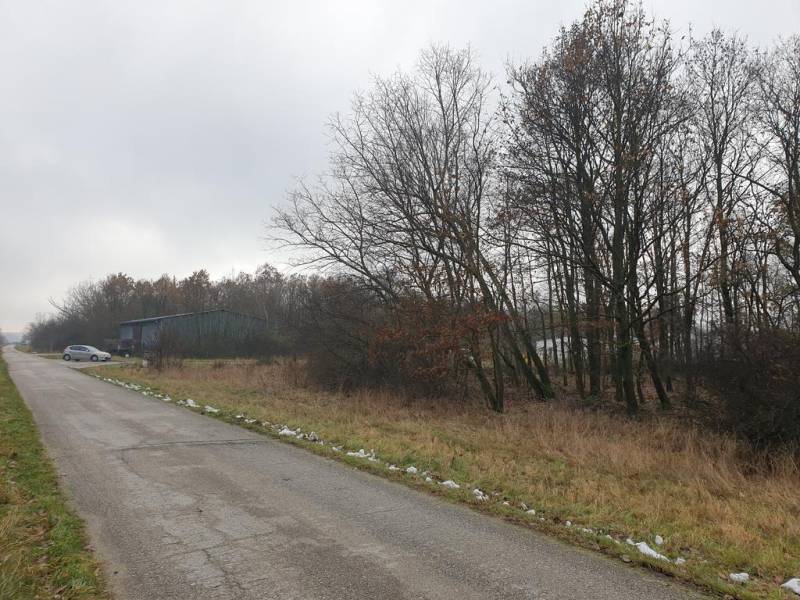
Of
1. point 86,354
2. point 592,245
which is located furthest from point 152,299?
point 592,245

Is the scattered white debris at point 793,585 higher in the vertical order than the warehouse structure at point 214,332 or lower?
lower

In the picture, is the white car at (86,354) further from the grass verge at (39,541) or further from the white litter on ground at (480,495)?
the white litter on ground at (480,495)

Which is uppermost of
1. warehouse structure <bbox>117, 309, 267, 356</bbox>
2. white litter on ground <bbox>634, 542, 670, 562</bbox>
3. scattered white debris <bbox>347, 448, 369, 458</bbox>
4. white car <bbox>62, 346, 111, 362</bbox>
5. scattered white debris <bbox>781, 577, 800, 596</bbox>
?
warehouse structure <bbox>117, 309, 267, 356</bbox>

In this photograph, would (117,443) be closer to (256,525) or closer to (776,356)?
(256,525)

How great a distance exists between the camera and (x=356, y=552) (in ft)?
15.3

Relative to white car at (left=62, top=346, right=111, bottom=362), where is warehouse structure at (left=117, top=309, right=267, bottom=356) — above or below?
above

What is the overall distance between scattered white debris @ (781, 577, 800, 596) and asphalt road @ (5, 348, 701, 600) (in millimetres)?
797

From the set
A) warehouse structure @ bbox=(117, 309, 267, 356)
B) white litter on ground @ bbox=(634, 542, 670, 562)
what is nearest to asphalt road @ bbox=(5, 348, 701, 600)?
white litter on ground @ bbox=(634, 542, 670, 562)

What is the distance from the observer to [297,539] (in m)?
4.92

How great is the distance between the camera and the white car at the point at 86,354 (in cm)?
4954

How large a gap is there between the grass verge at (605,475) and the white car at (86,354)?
3786cm

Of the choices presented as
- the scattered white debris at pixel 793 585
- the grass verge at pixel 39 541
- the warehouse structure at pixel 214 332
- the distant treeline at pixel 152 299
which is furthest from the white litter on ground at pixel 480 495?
the distant treeline at pixel 152 299

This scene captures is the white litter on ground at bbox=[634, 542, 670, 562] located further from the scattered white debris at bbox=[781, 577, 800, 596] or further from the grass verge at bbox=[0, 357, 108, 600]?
the grass verge at bbox=[0, 357, 108, 600]

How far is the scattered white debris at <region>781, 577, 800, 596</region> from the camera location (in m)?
4.12
